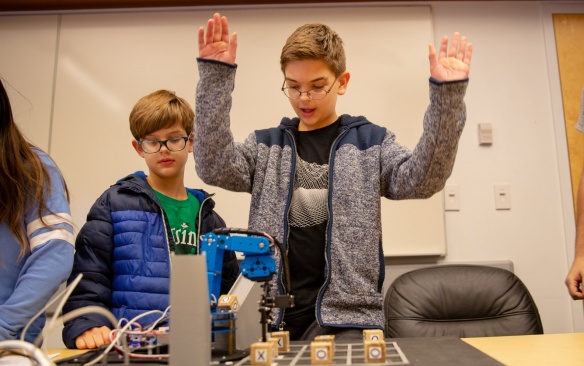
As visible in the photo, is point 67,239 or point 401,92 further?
point 401,92

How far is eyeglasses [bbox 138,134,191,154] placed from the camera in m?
1.71

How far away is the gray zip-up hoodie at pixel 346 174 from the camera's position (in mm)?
1284

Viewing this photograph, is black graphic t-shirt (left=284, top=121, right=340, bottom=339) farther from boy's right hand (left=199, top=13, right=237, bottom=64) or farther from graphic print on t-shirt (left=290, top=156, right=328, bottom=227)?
boy's right hand (left=199, top=13, right=237, bottom=64)

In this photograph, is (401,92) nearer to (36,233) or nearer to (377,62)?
(377,62)

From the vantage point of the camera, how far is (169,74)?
2.80 m

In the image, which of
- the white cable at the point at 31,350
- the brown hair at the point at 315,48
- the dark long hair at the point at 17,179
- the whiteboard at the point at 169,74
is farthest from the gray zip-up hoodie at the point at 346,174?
the whiteboard at the point at 169,74

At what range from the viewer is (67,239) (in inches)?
50.9

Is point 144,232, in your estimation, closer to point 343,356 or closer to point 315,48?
point 315,48

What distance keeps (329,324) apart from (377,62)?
5.98ft

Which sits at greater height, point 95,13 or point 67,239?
point 95,13

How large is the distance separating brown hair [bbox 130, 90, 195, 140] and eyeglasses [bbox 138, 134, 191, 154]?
1.4 inches

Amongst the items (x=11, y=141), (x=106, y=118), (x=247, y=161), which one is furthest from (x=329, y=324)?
(x=106, y=118)

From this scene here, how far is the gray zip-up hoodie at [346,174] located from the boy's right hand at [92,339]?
44 centimetres

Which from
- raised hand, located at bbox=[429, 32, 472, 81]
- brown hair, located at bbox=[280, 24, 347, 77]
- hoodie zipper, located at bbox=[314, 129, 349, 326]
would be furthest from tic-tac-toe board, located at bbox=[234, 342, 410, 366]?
brown hair, located at bbox=[280, 24, 347, 77]
